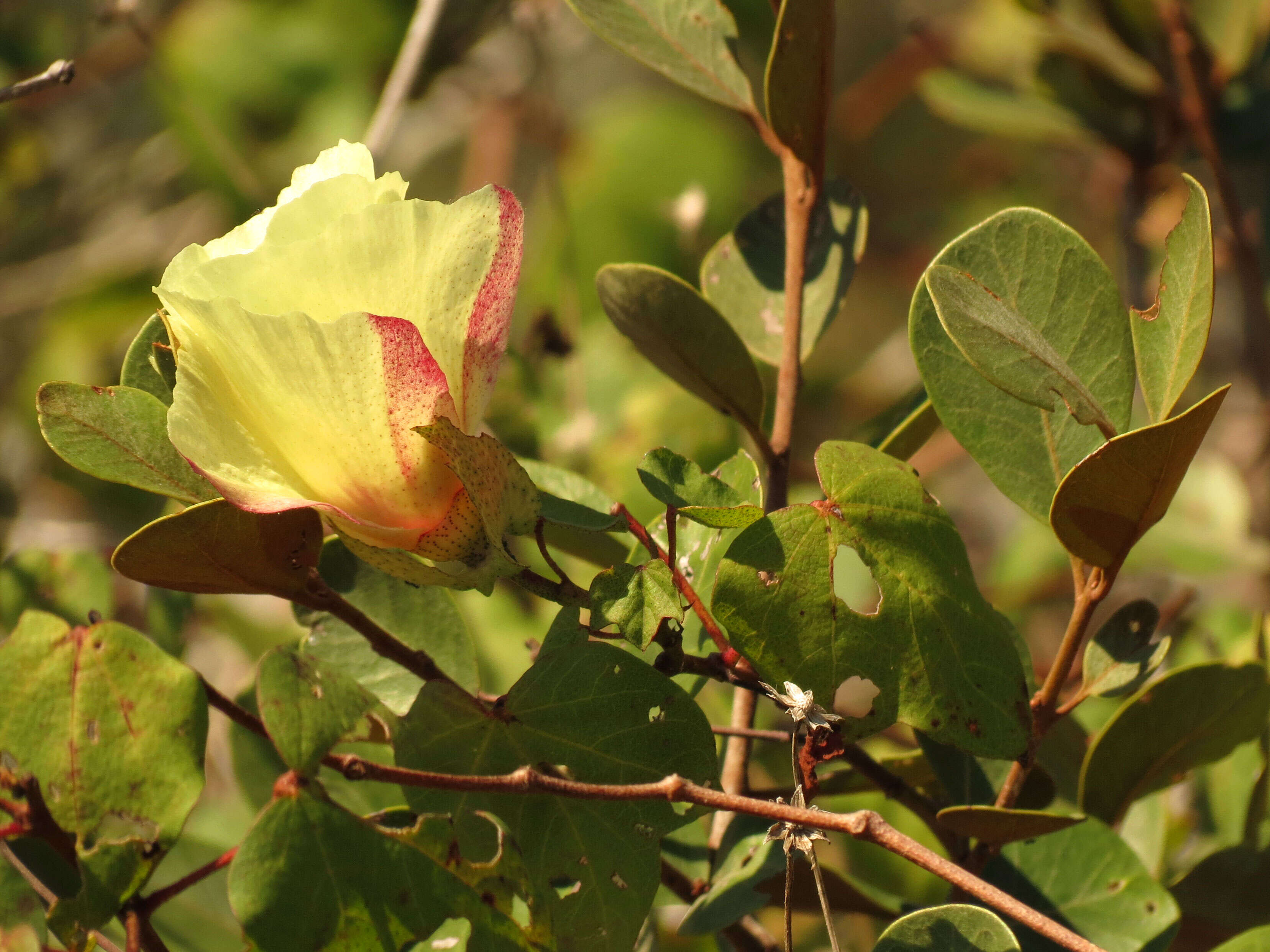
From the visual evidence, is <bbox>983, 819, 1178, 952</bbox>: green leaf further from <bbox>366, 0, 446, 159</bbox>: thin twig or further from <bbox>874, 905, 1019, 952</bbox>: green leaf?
<bbox>366, 0, 446, 159</bbox>: thin twig

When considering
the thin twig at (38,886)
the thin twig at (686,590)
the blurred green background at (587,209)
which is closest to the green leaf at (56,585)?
the blurred green background at (587,209)

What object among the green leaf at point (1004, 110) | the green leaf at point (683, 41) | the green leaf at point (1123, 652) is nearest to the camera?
the green leaf at point (1123, 652)

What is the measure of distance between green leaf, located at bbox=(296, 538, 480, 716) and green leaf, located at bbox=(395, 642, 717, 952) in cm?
10

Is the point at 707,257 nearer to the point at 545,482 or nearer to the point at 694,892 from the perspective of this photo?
the point at 545,482

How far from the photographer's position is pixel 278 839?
1.61 feet

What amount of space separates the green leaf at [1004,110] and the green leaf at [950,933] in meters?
0.91

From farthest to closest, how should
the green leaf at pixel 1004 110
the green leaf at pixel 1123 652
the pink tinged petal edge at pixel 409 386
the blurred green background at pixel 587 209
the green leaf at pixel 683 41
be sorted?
the green leaf at pixel 1004 110 → the blurred green background at pixel 587 209 → the green leaf at pixel 683 41 → the green leaf at pixel 1123 652 → the pink tinged petal edge at pixel 409 386

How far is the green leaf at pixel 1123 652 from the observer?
1.81ft

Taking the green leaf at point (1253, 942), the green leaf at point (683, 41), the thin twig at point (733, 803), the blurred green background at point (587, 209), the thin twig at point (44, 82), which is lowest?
the blurred green background at point (587, 209)

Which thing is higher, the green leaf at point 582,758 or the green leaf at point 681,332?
the green leaf at point 681,332

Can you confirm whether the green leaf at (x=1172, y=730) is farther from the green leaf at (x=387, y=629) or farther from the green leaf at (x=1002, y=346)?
the green leaf at (x=387, y=629)

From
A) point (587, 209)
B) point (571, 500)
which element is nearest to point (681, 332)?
point (571, 500)

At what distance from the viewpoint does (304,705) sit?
1.66ft

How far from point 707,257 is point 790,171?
0.09 meters
